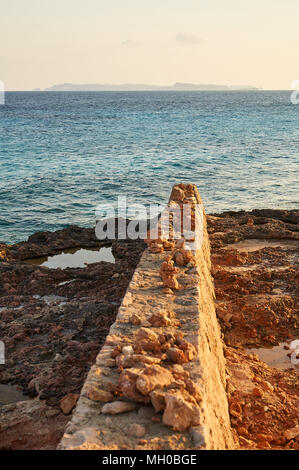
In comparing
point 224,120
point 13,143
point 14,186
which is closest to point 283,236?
point 14,186

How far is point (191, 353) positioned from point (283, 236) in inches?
345

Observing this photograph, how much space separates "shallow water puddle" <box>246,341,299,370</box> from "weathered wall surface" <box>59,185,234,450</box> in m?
1.30

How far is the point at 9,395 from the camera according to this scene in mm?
5695

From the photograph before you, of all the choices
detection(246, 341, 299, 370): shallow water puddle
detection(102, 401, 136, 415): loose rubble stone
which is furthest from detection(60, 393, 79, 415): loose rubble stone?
detection(246, 341, 299, 370): shallow water puddle

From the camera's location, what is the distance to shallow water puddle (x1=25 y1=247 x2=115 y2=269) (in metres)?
10.7

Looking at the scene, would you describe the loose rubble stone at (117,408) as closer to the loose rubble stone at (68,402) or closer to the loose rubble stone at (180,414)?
the loose rubble stone at (180,414)

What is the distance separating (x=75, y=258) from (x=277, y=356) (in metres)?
5.63

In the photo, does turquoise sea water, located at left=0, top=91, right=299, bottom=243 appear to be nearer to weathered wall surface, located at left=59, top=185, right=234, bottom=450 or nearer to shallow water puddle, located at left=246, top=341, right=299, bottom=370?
shallow water puddle, located at left=246, top=341, right=299, bottom=370

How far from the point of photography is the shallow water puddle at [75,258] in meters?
10.7
